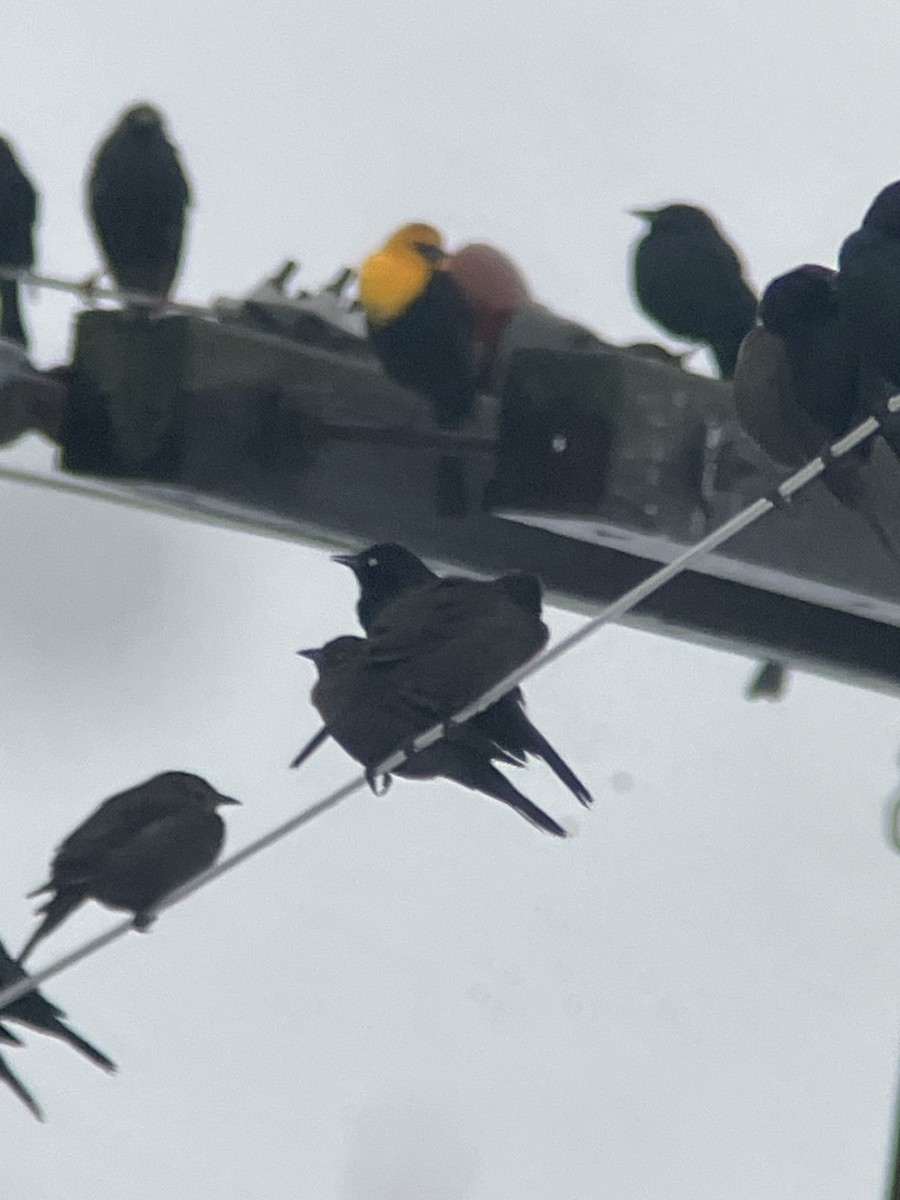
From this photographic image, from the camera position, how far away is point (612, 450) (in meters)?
4.31

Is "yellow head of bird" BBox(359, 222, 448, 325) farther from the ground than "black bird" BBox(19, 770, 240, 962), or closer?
farther from the ground

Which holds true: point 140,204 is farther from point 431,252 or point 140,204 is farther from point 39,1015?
point 39,1015

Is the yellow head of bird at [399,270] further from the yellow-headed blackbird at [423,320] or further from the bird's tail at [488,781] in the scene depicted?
the bird's tail at [488,781]

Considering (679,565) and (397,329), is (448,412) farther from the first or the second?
Answer: (679,565)

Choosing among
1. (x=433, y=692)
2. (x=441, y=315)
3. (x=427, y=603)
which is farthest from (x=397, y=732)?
(x=441, y=315)

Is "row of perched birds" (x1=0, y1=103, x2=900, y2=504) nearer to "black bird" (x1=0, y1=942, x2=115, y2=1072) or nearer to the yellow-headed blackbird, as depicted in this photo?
the yellow-headed blackbird

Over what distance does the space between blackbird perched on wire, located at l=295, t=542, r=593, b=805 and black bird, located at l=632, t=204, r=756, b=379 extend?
1719 millimetres

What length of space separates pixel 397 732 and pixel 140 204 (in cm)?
282

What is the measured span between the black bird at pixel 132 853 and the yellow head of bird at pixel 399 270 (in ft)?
4.13

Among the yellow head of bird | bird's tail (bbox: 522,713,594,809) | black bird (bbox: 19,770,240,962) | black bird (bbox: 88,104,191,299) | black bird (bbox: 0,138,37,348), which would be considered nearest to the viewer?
bird's tail (bbox: 522,713,594,809)

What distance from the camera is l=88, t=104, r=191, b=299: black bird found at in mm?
6695

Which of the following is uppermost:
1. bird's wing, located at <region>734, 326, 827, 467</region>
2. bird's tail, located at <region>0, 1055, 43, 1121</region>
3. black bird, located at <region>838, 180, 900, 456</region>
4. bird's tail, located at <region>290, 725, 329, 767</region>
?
black bird, located at <region>838, 180, 900, 456</region>

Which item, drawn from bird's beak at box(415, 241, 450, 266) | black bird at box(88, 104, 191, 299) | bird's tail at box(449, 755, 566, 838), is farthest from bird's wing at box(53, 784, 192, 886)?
black bird at box(88, 104, 191, 299)

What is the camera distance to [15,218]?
7.04 metres
